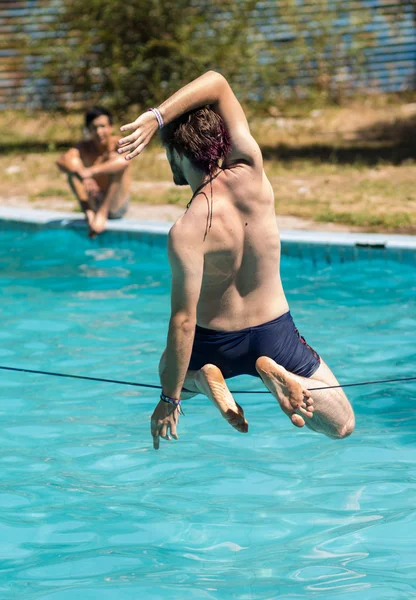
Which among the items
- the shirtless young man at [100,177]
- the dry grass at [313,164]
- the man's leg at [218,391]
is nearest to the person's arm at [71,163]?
the shirtless young man at [100,177]

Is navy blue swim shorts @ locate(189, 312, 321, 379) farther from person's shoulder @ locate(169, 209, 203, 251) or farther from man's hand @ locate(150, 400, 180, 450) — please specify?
person's shoulder @ locate(169, 209, 203, 251)

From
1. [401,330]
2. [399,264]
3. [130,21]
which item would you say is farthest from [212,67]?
[401,330]

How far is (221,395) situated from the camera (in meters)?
3.60

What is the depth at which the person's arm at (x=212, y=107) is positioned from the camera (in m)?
3.23

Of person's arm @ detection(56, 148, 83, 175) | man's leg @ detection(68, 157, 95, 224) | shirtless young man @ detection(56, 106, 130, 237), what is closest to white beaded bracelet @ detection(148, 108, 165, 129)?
shirtless young man @ detection(56, 106, 130, 237)

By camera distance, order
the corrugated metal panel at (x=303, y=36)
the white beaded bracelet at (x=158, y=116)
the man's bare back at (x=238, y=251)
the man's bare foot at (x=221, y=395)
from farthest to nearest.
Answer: the corrugated metal panel at (x=303, y=36)
the man's bare foot at (x=221, y=395)
the man's bare back at (x=238, y=251)
the white beaded bracelet at (x=158, y=116)

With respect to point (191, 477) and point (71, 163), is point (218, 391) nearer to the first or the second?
point (191, 477)

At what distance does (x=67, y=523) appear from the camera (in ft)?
12.7

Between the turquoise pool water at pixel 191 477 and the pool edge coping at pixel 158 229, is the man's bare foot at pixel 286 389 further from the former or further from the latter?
the pool edge coping at pixel 158 229

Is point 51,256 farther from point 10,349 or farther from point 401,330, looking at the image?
point 401,330

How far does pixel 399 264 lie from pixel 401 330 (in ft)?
3.65

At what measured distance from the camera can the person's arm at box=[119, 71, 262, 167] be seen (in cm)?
323

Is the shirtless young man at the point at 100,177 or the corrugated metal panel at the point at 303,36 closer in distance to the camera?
the shirtless young man at the point at 100,177

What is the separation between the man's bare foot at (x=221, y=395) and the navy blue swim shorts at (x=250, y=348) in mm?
85
